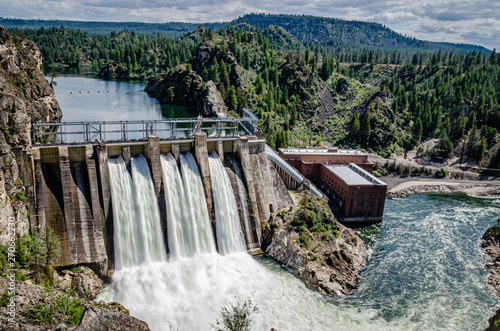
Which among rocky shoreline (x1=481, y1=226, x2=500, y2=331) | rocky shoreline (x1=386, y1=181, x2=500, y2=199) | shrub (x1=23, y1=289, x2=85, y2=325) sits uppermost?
shrub (x1=23, y1=289, x2=85, y2=325)

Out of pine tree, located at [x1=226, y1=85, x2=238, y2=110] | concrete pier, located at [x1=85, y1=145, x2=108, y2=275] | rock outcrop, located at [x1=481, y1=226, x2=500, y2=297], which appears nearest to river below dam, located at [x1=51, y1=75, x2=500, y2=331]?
rock outcrop, located at [x1=481, y1=226, x2=500, y2=297]

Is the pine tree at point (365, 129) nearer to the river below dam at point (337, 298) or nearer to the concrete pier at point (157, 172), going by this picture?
the river below dam at point (337, 298)

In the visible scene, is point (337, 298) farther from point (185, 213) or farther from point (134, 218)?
point (134, 218)

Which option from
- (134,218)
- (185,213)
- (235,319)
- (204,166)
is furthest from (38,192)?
(235,319)

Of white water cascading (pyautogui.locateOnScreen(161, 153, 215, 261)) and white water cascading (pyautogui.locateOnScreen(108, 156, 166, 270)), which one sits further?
white water cascading (pyautogui.locateOnScreen(161, 153, 215, 261))

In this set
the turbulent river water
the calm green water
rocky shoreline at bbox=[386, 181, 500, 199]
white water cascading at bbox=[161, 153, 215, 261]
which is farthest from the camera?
the calm green water

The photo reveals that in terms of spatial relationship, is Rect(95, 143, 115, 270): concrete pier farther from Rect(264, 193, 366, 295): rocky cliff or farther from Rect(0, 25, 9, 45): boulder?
Rect(0, 25, 9, 45): boulder

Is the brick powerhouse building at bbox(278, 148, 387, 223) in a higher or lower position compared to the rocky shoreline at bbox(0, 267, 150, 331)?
lower
